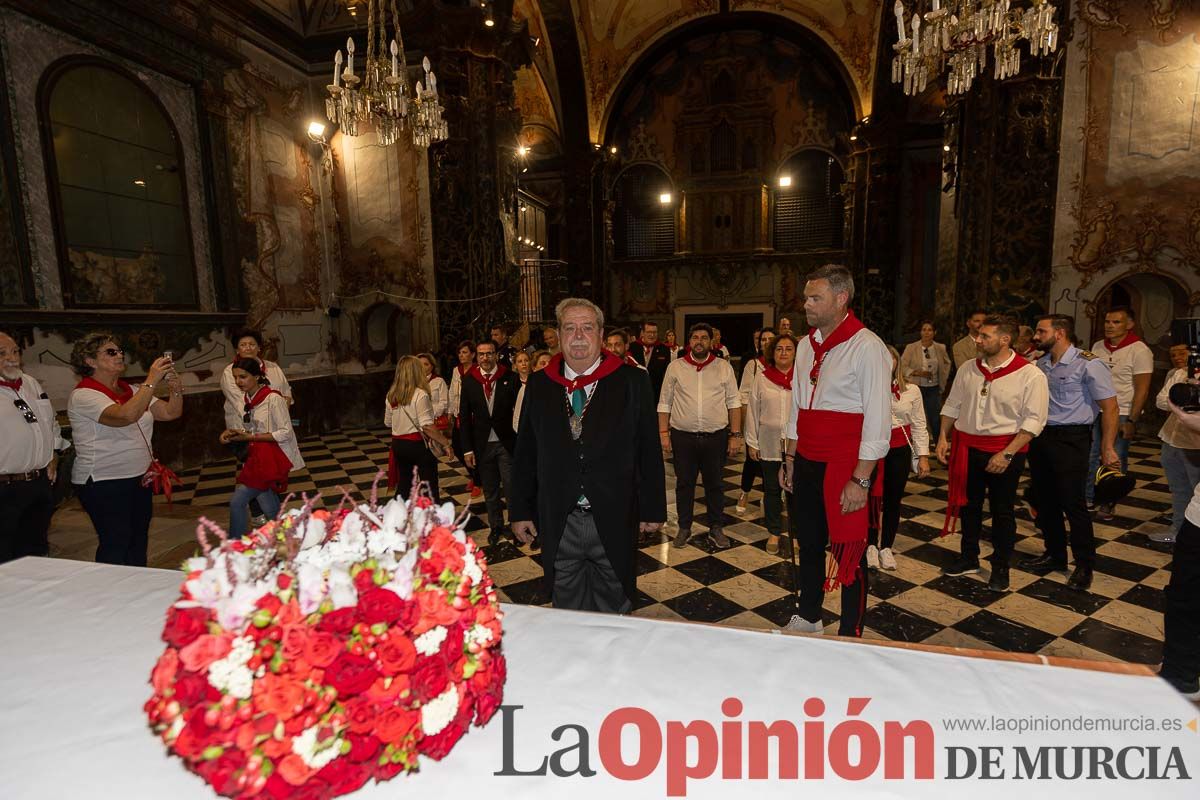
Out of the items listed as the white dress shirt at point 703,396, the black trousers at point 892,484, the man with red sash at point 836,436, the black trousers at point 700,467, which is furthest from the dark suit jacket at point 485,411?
the black trousers at point 892,484

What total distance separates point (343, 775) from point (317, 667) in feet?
0.72

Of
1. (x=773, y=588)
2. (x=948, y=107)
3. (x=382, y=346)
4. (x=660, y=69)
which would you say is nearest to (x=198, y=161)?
(x=382, y=346)

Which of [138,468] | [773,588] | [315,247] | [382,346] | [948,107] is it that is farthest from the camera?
[382,346]

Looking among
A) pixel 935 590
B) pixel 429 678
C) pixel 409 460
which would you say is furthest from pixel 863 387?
pixel 409 460

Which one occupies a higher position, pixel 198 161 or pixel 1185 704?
pixel 198 161

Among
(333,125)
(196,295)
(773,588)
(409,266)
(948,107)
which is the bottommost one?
(773,588)

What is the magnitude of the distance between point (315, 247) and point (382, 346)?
2.56m

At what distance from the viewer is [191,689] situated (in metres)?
0.99

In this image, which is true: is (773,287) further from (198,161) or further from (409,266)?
(198,161)

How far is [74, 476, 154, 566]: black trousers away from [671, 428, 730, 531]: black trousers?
4.08 meters

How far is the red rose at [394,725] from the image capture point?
1071 millimetres

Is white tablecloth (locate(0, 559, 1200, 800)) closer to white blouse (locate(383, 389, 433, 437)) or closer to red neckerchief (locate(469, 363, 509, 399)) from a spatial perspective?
white blouse (locate(383, 389, 433, 437))

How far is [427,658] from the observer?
1.14m

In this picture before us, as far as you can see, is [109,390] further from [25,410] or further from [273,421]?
[273,421]
